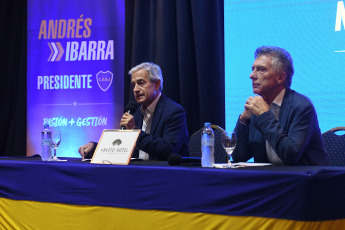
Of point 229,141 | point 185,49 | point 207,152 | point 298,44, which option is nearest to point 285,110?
point 229,141

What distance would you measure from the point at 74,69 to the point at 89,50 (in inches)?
10.2

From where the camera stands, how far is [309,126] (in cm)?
226

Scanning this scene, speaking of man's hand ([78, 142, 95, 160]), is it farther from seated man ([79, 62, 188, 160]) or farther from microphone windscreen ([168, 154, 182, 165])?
microphone windscreen ([168, 154, 182, 165])

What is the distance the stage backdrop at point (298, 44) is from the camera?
3744 millimetres

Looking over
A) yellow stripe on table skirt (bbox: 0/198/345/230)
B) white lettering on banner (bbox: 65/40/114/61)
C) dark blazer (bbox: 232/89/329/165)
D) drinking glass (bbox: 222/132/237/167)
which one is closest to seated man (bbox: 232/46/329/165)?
dark blazer (bbox: 232/89/329/165)

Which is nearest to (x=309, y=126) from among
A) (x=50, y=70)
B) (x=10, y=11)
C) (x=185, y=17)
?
(x=185, y=17)

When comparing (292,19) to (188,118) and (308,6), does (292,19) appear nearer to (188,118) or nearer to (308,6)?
(308,6)

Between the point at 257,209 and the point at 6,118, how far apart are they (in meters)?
3.95

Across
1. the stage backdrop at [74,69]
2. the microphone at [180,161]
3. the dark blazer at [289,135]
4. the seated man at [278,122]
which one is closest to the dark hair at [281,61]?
the seated man at [278,122]

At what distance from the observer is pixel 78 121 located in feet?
16.1

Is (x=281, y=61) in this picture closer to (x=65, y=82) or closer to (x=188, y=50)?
(x=188, y=50)

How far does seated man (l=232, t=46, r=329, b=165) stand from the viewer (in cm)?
219

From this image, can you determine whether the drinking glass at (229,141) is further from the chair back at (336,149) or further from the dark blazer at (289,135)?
the chair back at (336,149)

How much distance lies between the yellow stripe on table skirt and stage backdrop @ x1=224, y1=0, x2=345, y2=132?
2207 mm
